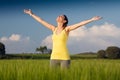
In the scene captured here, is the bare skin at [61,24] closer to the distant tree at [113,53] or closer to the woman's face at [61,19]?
the woman's face at [61,19]

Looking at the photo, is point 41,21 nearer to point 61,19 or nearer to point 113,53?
point 61,19

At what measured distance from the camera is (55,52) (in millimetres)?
7980

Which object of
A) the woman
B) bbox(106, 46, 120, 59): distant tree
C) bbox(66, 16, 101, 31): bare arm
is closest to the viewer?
the woman

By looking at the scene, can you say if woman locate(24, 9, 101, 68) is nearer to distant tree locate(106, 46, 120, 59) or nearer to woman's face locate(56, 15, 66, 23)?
woman's face locate(56, 15, 66, 23)

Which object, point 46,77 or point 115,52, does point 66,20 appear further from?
point 115,52

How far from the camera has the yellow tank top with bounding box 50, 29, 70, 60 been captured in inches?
314

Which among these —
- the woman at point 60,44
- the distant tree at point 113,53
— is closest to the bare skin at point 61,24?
the woman at point 60,44

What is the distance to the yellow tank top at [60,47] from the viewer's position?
7980 millimetres

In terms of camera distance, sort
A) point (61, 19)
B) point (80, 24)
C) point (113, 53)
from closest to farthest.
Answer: point (61, 19) < point (80, 24) < point (113, 53)

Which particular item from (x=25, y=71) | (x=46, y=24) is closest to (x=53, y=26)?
(x=46, y=24)

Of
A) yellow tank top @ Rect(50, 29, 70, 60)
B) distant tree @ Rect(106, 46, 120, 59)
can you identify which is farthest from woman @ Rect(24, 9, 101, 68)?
distant tree @ Rect(106, 46, 120, 59)

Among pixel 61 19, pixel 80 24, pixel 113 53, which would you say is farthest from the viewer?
pixel 113 53

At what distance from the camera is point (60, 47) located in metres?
7.98

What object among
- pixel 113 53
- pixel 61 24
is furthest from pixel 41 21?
pixel 113 53
